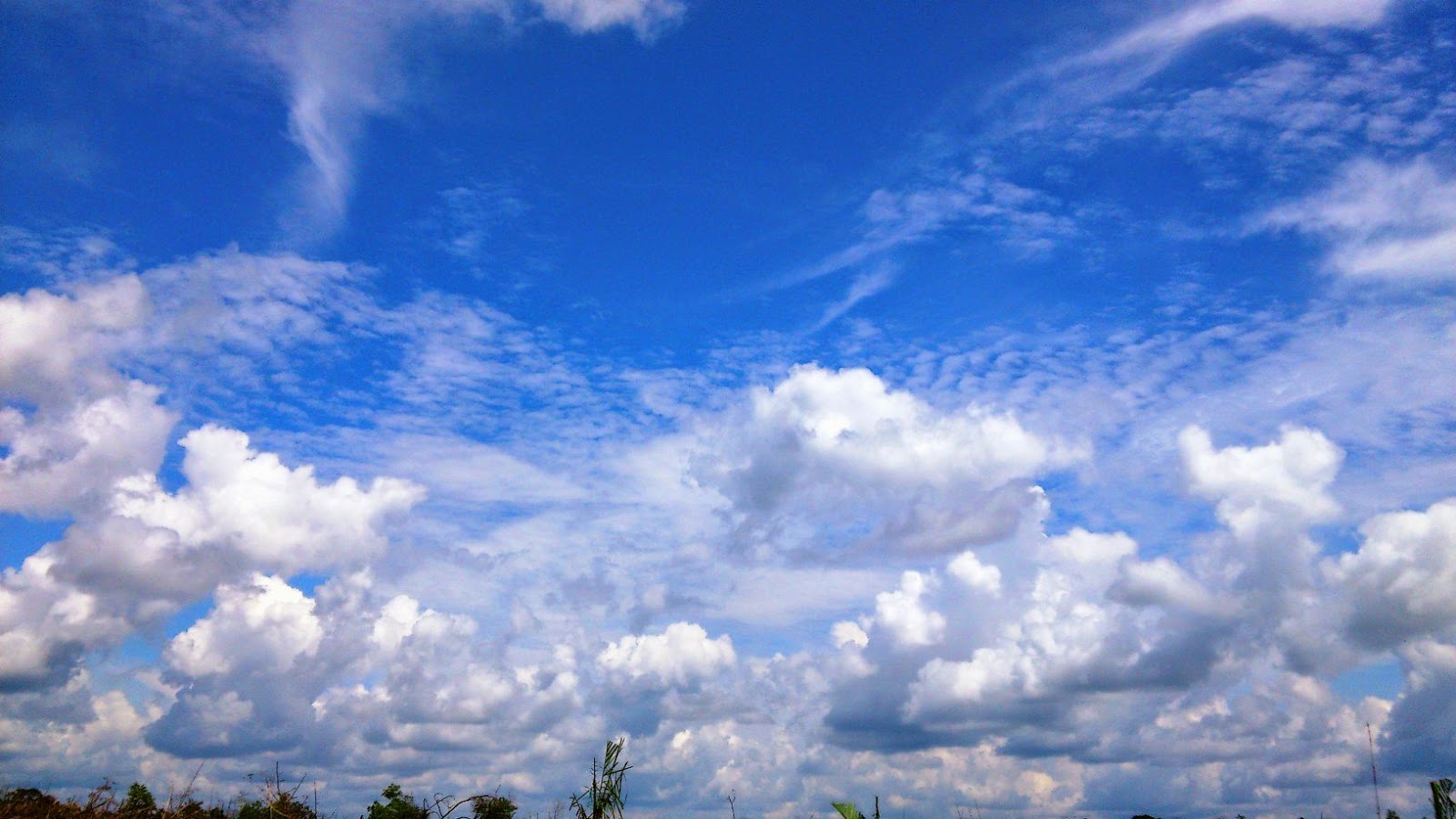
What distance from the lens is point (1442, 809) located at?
173 feet

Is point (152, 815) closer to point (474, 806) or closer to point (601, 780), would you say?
point (474, 806)

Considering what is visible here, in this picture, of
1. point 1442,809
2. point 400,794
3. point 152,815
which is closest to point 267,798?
point 152,815

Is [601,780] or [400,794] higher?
[601,780]

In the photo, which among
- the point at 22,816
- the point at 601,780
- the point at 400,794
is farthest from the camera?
the point at 400,794

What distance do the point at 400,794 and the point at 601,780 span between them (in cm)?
7824

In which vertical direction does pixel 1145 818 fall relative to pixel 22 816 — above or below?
below

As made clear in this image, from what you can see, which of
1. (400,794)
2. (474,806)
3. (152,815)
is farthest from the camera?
(400,794)

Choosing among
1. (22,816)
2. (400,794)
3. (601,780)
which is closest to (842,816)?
(601,780)

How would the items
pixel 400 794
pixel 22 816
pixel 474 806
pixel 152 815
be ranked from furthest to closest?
1. pixel 400 794
2. pixel 474 806
3. pixel 152 815
4. pixel 22 816

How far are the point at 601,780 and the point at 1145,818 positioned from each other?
2926 inches

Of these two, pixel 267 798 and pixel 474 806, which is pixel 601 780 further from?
pixel 267 798

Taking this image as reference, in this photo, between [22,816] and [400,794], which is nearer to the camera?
[22,816]

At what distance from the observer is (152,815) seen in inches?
1216

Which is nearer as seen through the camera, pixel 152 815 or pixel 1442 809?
pixel 152 815
